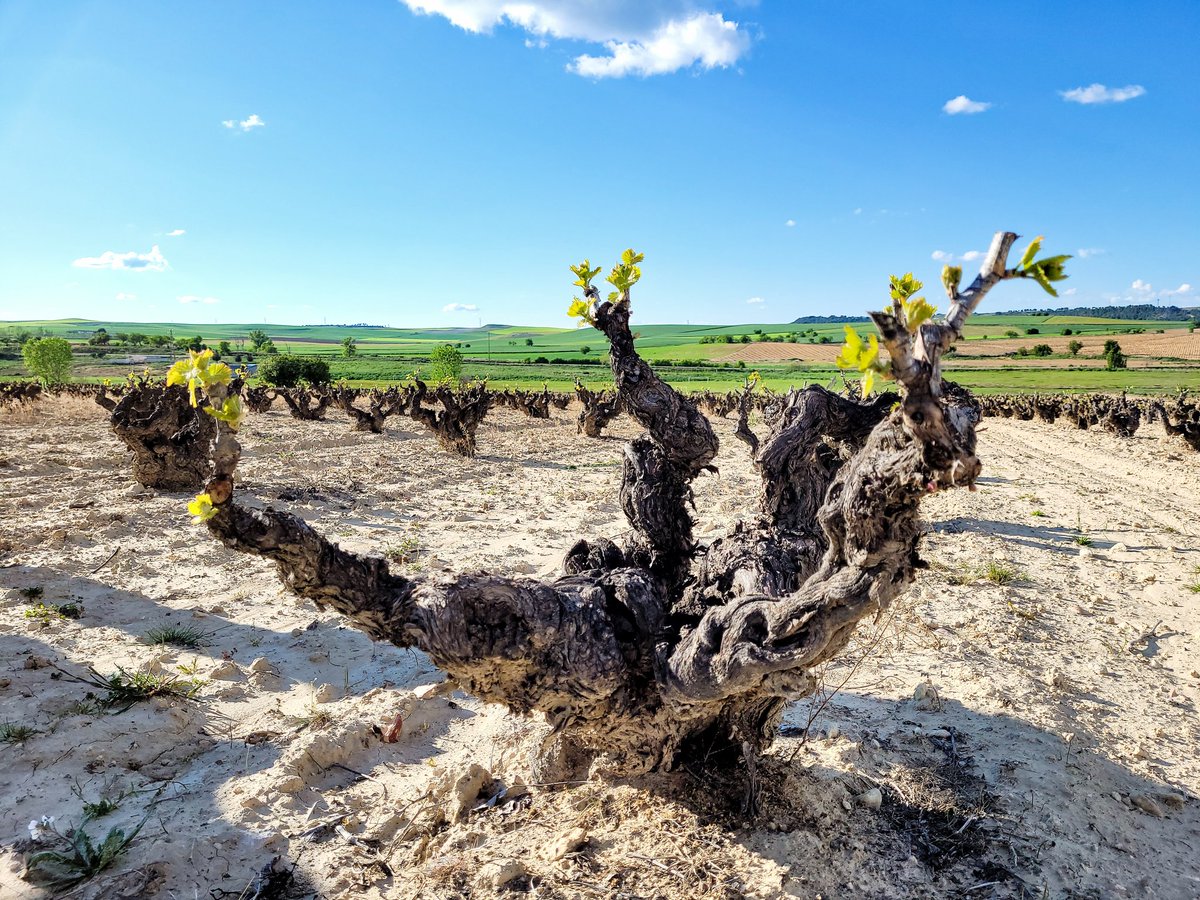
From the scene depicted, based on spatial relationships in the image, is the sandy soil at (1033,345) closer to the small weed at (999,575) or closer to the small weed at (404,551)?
the small weed at (999,575)

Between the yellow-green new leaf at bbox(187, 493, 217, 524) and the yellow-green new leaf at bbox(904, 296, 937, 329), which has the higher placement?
the yellow-green new leaf at bbox(904, 296, 937, 329)

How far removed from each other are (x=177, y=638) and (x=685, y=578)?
203 inches

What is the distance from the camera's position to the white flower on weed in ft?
12.1

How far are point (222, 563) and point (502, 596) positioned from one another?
7.03m

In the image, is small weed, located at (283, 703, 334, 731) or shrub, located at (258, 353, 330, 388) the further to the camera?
shrub, located at (258, 353, 330, 388)

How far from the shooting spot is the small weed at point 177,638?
20.5 feet

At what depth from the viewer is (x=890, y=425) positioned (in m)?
2.22

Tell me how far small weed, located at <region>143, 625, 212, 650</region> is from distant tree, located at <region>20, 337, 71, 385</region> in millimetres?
48324

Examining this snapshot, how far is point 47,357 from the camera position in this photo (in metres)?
44.2

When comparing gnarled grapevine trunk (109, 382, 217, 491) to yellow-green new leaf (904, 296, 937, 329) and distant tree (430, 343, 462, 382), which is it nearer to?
yellow-green new leaf (904, 296, 937, 329)

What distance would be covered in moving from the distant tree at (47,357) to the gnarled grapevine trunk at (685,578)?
173 ft

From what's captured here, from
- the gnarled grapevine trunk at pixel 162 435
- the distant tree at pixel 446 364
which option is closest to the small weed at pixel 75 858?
the gnarled grapevine trunk at pixel 162 435

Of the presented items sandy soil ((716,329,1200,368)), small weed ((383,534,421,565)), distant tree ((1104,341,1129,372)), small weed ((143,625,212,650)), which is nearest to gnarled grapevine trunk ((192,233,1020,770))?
small weed ((143,625,212,650))

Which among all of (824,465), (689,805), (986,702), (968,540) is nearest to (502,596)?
(689,805)
